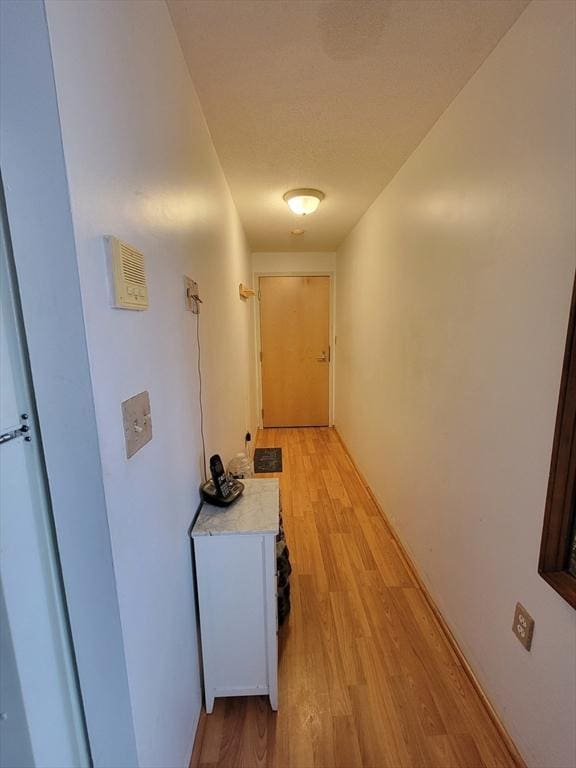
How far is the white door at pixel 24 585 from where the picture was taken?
50 centimetres

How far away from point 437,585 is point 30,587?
1.70 meters

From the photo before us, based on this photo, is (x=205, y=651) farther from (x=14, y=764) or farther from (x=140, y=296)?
(x=140, y=296)

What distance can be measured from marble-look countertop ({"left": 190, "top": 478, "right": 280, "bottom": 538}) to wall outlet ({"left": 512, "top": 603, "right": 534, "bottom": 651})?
826 millimetres

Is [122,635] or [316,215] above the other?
[316,215]

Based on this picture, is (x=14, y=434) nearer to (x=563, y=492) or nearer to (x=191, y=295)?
(x=191, y=295)

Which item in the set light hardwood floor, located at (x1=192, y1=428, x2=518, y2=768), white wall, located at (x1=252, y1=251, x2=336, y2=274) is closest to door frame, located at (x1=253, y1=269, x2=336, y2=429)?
white wall, located at (x1=252, y1=251, x2=336, y2=274)

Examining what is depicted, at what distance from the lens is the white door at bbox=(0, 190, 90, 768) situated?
50cm

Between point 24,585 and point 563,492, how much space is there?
127 centimetres

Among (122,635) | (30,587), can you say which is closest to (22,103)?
(30,587)

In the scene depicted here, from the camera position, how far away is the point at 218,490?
1248mm

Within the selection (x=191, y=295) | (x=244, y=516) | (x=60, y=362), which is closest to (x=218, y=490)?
(x=244, y=516)

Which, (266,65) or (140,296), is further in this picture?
(266,65)

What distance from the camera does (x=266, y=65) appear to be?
120cm

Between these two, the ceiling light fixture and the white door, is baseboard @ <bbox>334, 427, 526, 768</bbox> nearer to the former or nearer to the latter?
the white door
